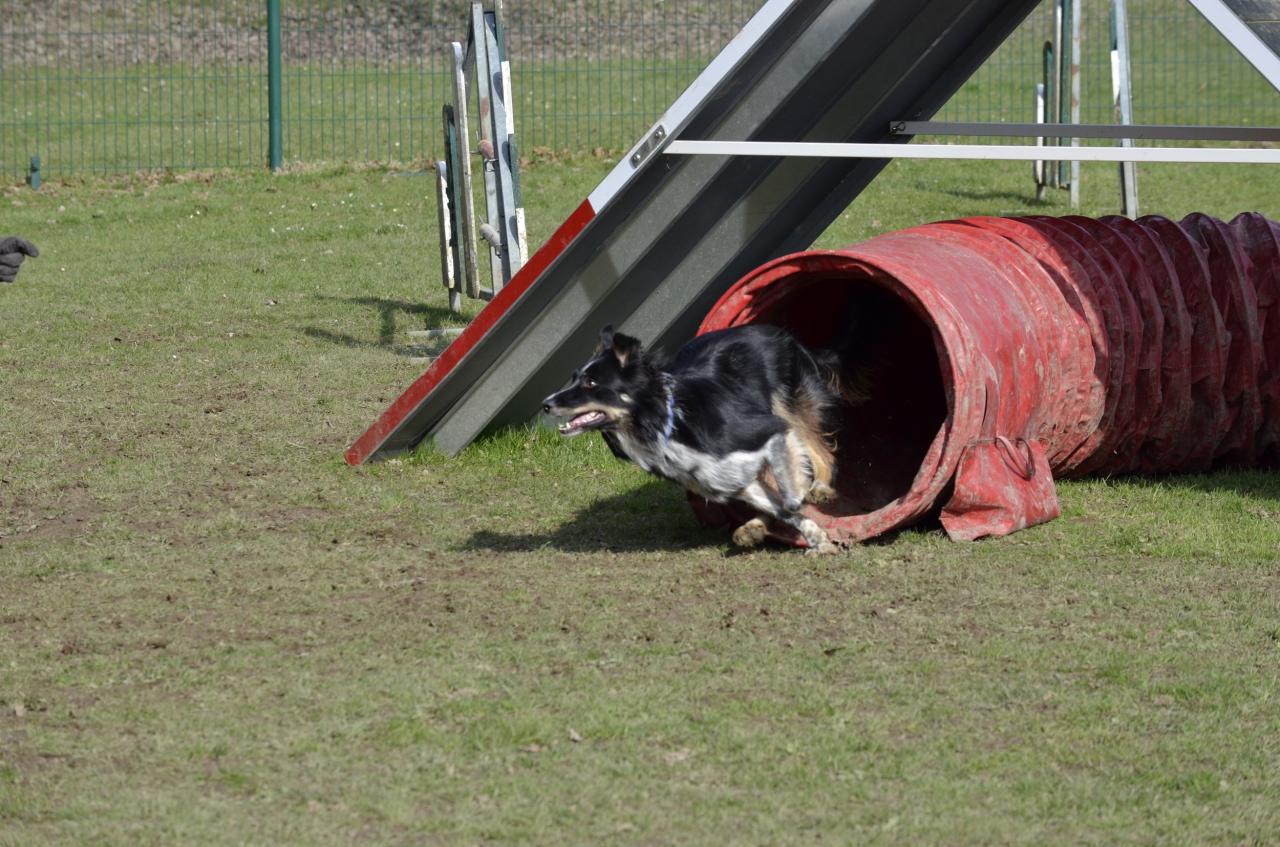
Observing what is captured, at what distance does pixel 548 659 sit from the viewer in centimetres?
526

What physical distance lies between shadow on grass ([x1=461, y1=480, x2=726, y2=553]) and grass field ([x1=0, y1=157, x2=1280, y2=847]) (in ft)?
0.08

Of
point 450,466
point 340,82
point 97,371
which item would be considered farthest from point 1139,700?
point 340,82

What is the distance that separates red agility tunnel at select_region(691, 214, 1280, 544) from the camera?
21.4 feet

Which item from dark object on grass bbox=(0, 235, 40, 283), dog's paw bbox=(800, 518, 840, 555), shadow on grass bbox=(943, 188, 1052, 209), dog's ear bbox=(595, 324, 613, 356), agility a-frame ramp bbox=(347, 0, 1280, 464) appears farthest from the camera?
shadow on grass bbox=(943, 188, 1052, 209)

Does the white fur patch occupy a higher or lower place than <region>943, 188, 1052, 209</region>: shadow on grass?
lower

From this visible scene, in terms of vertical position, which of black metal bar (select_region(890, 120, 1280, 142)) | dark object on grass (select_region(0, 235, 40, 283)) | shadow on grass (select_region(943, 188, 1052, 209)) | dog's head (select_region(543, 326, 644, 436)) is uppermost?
black metal bar (select_region(890, 120, 1280, 142))

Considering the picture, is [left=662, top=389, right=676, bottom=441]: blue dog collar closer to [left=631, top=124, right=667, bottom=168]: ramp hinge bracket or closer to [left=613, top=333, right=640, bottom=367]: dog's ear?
[left=613, top=333, right=640, bottom=367]: dog's ear

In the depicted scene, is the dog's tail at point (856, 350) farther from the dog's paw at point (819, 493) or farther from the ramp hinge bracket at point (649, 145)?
the ramp hinge bracket at point (649, 145)

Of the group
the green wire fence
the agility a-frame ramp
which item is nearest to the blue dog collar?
the agility a-frame ramp

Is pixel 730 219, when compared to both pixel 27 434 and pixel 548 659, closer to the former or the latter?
pixel 548 659

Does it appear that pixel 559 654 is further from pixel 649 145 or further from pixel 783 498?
pixel 649 145

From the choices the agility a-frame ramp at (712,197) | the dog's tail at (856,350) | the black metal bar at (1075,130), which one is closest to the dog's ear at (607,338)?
the agility a-frame ramp at (712,197)

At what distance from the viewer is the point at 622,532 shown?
22.8 feet

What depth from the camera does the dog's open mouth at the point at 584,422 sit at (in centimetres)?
609
